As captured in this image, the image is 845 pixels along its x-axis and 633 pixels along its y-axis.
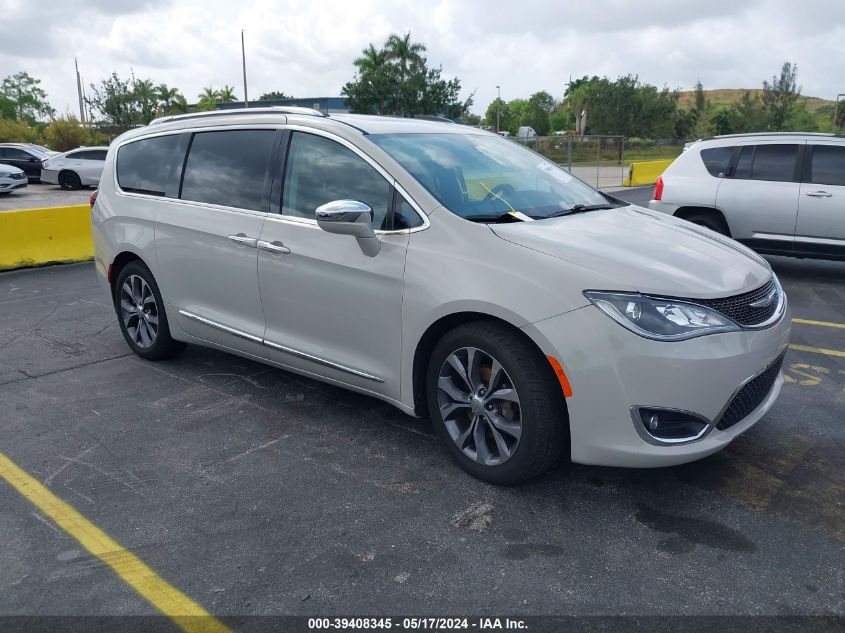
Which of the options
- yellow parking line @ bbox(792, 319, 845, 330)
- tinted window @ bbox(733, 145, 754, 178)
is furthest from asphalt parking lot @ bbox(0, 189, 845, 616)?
tinted window @ bbox(733, 145, 754, 178)

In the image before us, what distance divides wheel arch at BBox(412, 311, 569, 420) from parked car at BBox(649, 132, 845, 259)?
6.18 metres

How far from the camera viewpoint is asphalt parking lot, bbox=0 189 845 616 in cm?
272

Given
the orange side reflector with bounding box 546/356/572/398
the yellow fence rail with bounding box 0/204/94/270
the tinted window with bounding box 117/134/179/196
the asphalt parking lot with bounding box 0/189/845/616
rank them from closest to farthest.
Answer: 1. the asphalt parking lot with bounding box 0/189/845/616
2. the orange side reflector with bounding box 546/356/572/398
3. the tinted window with bounding box 117/134/179/196
4. the yellow fence rail with bounding box 0/204/94/270

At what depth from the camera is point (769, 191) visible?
8336 millimetres

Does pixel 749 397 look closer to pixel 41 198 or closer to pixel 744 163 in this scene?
pixel 744 163

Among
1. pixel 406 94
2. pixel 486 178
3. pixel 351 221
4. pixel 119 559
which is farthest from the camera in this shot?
pixel 406 94

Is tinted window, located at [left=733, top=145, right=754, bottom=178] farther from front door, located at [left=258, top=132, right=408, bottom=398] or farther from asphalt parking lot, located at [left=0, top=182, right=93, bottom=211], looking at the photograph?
asphalt parking lot, located at [left=0, top=182, right=93, bottom=211]

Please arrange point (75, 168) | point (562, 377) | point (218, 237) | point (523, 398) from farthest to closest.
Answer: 1. point (75, 168)
2. point (218, 237)
3. point (523, 398)
4. point (562, 377)

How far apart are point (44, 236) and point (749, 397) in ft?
30.1

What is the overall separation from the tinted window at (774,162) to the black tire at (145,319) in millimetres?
6751

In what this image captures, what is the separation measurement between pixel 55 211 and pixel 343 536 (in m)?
8.37

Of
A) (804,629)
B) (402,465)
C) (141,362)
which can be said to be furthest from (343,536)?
(141,362)

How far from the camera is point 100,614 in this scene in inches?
104

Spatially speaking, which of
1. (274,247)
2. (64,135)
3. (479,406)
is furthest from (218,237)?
(64,135)
